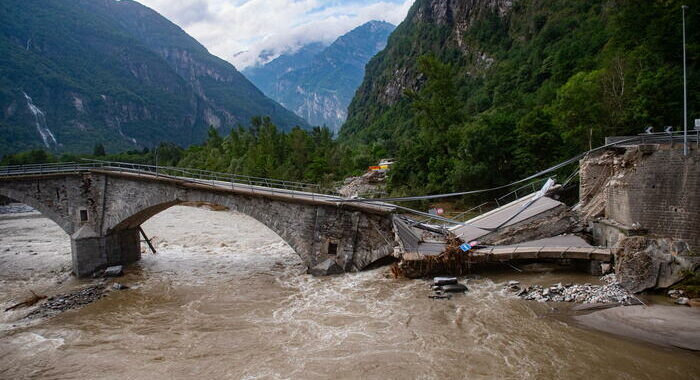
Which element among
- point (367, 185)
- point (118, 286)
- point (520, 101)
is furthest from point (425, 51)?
point (118, 286)

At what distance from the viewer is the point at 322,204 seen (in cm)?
1991

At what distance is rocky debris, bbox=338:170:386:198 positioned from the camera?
145 ft

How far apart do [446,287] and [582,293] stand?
4.65 meters

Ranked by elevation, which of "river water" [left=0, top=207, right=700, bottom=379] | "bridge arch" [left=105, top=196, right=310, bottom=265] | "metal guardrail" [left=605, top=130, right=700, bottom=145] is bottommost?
"river water" [left=0, top=207, right=700, bottom=379]

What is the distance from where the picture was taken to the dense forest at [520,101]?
1090 inches

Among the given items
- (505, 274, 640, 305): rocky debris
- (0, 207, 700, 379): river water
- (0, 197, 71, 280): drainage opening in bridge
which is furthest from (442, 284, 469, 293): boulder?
(0, 197, 71, 280): drainage opening in bridge

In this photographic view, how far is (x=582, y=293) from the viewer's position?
47.2 ft

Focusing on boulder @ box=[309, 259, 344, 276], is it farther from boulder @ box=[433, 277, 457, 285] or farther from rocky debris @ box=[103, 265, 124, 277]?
rocky debris @ box=[103, 265, 124, 277]

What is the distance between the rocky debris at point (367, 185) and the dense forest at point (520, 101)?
3.63 metres

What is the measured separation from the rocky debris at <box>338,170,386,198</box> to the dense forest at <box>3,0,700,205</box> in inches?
143

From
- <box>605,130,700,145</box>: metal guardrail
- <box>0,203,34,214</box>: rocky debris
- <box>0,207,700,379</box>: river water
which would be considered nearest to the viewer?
<box>0,207,700,379</box>: river water

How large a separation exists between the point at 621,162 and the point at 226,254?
74.3ft

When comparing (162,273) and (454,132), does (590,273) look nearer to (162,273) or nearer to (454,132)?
(162,273)

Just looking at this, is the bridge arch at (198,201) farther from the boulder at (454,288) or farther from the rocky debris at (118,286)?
the boulder at (454,288)
